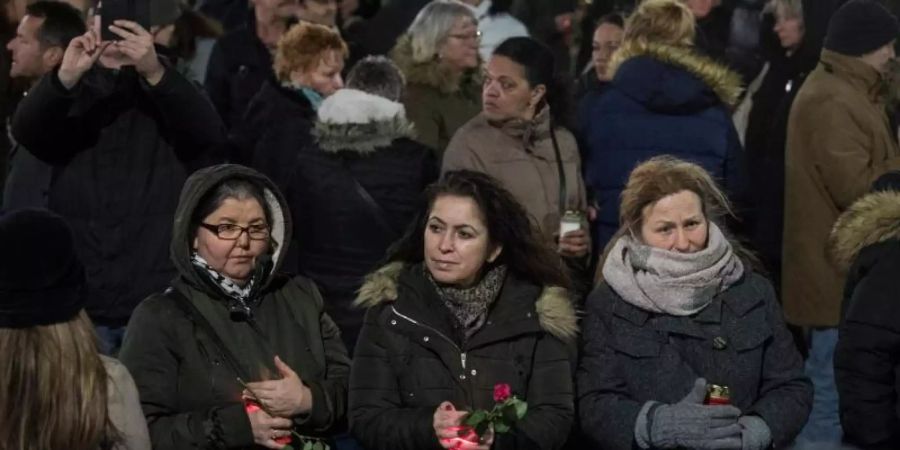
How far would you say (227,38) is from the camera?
9.13m

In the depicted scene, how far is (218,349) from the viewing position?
5.35 metres

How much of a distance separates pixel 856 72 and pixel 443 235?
11.0ft

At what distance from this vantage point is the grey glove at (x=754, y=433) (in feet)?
18.2

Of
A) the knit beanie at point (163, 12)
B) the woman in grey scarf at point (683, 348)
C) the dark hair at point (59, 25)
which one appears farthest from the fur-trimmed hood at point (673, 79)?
the dark hair at point (59, 25)

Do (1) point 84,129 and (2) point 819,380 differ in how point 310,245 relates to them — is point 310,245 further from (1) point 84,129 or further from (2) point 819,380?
(2) point 819,380

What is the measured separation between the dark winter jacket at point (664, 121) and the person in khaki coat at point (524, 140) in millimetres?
158

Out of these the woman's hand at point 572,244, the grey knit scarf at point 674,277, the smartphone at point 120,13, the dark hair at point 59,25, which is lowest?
the woman's hand at point 572,244

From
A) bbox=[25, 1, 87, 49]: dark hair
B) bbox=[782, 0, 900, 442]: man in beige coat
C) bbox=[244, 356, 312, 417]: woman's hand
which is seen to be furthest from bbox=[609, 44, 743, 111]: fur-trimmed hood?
bbox=[244, 356, 312, 417]: woman's hand

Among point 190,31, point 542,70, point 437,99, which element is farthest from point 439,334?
point 190,31

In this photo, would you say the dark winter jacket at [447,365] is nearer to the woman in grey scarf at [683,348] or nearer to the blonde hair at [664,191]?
the woman in grey scarf at [683,348]

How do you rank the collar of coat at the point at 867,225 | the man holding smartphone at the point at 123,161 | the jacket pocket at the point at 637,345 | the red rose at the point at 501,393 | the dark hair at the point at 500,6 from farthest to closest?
the dark hair at the point at 500,6, the man holding smartphone at the point at 123,161, the collar of coat at the point at 867,225, the jacket pocket at the point at 637,345, the red rose at the point at 501,393

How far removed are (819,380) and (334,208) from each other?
2455 mm

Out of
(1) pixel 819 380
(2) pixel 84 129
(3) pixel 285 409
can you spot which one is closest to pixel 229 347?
(3) pixel 285 409

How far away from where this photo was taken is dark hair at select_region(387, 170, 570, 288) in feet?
18.8
